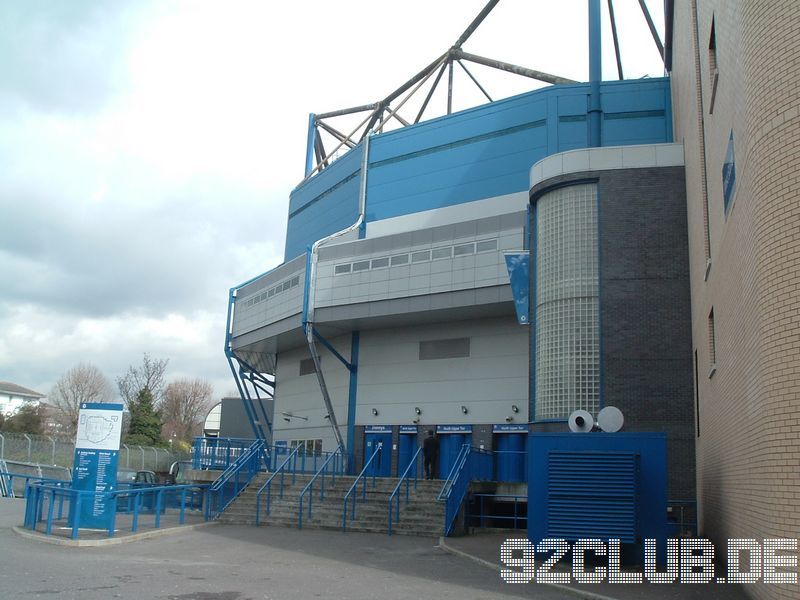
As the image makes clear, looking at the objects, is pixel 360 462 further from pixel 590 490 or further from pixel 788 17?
pixel 788 17

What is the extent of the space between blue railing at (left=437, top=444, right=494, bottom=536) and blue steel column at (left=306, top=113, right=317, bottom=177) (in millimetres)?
22996

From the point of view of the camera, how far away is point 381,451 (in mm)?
28609

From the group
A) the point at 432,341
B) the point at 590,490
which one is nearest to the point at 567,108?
the point at 432,341

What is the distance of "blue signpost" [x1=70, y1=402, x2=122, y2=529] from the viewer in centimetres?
1573

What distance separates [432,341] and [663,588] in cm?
1750

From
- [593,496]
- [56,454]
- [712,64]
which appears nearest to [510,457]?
[593,496]

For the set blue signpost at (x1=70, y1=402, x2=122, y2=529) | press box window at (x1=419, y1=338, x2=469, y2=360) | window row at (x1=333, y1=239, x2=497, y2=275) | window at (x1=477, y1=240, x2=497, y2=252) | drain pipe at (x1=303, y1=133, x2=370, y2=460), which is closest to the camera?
blue signpost at (x1=70, y1=402, x2=122, y2=529)

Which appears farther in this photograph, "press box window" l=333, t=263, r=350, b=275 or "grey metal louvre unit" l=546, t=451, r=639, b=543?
"press box window" l=333, t=263, r=350, b=275

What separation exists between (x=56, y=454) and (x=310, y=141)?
66.7 ft

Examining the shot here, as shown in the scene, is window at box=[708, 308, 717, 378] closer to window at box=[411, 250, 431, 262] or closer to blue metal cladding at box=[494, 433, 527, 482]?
blue metal cladding at box=[494, 433, 527, 482]

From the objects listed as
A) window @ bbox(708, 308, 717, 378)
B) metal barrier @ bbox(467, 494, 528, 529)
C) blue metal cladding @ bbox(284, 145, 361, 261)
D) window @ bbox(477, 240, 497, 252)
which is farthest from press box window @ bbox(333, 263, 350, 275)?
window @ bbox(708, 308, 717, 378)

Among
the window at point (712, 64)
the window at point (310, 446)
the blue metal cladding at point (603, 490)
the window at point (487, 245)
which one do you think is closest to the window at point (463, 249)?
the window at point (487, 245)

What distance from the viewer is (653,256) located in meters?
17.9

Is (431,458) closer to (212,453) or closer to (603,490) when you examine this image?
(212,453)
